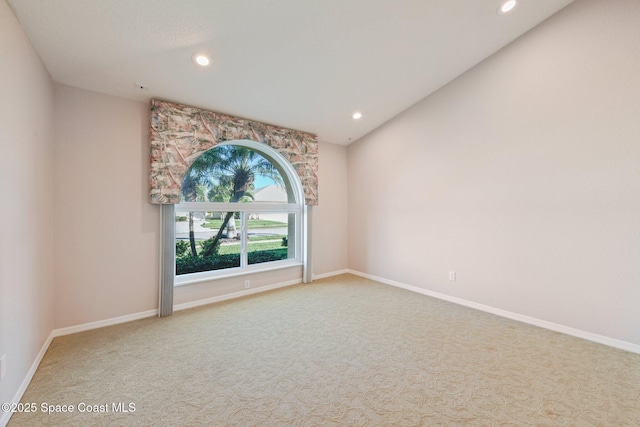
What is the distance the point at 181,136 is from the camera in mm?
3238

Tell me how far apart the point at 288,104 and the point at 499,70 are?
2704mm

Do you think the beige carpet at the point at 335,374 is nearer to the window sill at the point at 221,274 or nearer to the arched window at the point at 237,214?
the window sill at the point at 221,274

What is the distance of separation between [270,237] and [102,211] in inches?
89.2

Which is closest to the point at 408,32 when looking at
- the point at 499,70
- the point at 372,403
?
the point at 499,70

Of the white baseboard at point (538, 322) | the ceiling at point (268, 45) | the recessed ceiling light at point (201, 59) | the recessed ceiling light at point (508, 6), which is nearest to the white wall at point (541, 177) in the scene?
the white baseboard at point (538, 322)

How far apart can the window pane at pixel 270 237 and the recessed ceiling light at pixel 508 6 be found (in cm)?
375

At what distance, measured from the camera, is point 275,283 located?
14.1 feet

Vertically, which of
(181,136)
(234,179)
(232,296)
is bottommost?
(232,296)

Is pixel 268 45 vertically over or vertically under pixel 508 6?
under

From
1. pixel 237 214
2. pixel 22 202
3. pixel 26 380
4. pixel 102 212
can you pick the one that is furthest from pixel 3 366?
pixel 237 214

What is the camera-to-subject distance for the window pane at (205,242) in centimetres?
356

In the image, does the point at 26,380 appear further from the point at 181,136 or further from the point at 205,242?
the point at 181,136

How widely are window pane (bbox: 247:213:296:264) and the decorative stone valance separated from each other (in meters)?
1.20

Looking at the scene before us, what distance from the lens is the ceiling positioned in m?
2.04
